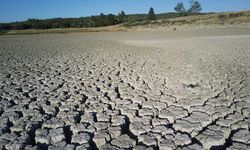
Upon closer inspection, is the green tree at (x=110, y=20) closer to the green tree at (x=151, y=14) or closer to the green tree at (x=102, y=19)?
the green tree at (x=102, y=19)

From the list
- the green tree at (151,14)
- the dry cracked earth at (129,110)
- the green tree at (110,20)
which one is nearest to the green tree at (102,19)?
the green tree at (110,20)

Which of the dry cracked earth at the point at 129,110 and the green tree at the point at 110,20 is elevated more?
the green tree at the point at 110,20

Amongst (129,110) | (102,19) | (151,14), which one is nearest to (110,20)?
(102,19)

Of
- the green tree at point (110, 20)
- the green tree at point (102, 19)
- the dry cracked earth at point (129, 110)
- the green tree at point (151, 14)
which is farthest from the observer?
the green tree at point (151, 14)

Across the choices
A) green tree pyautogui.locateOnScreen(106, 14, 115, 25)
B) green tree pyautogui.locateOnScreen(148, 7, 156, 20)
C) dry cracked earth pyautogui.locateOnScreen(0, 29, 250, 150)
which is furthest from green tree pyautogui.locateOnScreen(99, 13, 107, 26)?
dry cracked earth pyautogui.locateOnScreen(0, 29, 250, 150)

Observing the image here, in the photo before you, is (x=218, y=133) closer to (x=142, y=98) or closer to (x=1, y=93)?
(x=142, y=98)

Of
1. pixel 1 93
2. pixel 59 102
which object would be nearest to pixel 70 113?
pixel 59 102

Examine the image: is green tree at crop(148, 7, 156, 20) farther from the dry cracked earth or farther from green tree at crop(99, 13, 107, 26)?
the dry cracked earth

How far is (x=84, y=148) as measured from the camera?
221 cm

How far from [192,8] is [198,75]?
64.4m

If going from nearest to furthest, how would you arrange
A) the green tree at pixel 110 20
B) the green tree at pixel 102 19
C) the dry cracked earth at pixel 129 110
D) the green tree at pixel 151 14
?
Result: the dry cracked earth at pixel 129 110 < the green tree at pixel 102 19 < the green tree at pixel 110 20 < the green tree at pixel 151 14

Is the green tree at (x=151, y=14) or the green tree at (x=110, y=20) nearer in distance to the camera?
the green tree at (x=110, y=20)

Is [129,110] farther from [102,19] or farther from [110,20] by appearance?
[102,19]

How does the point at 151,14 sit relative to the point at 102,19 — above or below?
above
